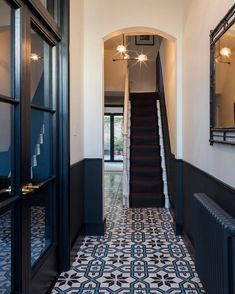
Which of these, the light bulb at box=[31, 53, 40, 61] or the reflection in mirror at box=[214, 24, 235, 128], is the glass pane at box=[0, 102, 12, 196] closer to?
the light bulb at box=[31, 53, 40, 61]

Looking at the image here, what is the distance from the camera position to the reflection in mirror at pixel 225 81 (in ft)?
6.72

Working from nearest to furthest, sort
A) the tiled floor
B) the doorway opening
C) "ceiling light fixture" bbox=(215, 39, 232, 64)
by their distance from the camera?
1. "ceiling light fixture" bbox=(215, 39, 232, 64)
2. the tiled floor
3. the doorway opening

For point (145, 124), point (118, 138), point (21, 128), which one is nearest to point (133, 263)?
point (21, 128)

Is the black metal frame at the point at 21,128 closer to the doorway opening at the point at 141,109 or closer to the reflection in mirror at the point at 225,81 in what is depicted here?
the reflection in mirror at the point at 225,81

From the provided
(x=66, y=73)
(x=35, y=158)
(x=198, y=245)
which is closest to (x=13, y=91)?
(x=35, y=158)

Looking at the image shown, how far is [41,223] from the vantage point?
101 inches

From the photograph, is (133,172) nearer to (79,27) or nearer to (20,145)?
(79,27)

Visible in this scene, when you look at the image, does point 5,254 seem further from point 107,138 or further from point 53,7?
point 107,138

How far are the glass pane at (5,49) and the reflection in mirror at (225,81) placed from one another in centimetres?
140

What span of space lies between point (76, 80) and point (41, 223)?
1.74 m

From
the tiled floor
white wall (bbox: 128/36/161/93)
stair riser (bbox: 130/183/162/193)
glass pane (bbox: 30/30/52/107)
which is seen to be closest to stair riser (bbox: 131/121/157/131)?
stair riser (bbox: 130/183/162/193)

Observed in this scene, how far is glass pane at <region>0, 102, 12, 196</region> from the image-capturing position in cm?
176

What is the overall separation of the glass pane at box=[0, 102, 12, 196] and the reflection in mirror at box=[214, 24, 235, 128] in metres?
1.41

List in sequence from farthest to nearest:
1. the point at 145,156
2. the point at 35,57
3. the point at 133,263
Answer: the point at 145,156 → the point at 133,263 → the point at 35,57
